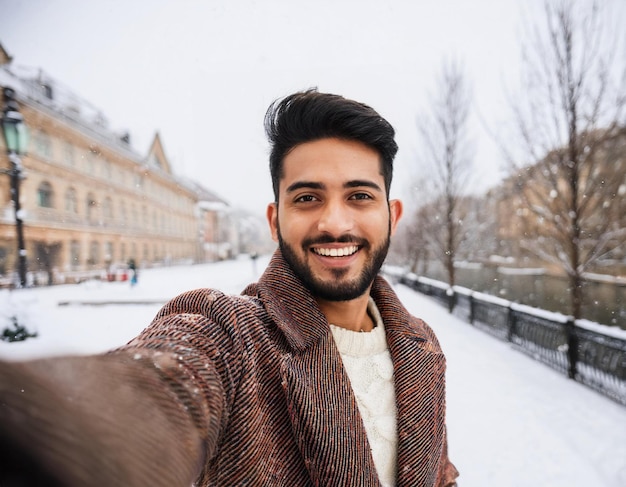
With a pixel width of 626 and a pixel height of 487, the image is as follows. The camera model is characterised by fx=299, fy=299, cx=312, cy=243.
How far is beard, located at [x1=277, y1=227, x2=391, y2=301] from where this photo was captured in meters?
1.18

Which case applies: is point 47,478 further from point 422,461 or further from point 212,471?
point 422,461

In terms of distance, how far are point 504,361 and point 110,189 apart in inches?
366

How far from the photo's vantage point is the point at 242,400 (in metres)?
0.79

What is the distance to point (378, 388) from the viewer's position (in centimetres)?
122

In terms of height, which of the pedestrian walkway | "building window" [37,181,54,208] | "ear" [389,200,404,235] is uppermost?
"building window" [37,181,54,208]

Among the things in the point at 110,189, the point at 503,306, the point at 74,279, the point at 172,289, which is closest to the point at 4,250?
the point at 74,279

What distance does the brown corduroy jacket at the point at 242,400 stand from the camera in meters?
0.45

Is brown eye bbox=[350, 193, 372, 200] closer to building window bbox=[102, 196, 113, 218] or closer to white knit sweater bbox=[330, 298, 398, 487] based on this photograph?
white knit sweater bbox=[330, 298, 398, 487]

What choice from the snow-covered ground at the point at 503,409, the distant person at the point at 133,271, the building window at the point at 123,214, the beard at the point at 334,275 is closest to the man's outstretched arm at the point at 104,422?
the beard at the point at 334,275

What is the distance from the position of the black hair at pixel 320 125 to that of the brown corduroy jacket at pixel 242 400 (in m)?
0.49

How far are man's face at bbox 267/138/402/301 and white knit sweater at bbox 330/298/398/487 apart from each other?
0.72 feet

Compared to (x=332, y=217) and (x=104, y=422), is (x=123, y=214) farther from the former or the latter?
(x=104, y=422)

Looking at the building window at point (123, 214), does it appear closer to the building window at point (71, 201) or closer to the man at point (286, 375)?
the building window at point (71, 201)

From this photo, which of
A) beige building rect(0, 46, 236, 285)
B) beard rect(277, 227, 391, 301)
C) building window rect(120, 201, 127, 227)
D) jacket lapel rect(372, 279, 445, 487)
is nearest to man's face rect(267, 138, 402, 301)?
beard rect(277, 227, 391, 301)
